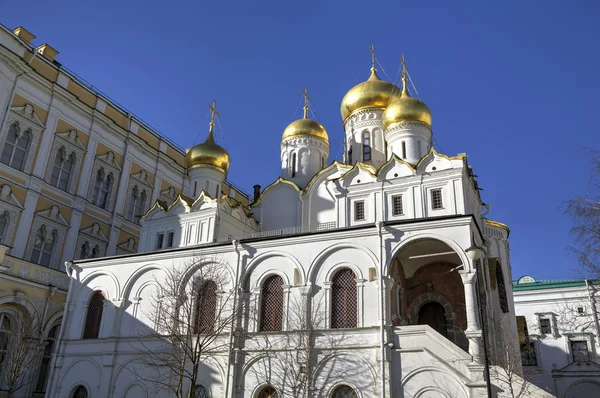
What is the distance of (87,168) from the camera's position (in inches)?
1111

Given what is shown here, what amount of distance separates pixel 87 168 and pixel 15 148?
4.08 metres

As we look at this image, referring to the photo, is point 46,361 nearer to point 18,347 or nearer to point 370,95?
A: point 18,347

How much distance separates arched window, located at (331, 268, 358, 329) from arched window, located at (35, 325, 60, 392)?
13.8 meters

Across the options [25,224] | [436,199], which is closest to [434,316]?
[436,199]

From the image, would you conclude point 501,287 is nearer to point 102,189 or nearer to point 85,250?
point 85,250

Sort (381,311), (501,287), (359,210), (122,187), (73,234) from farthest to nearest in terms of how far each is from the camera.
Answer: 1. (122,187)
2. (73,234)
3. (501,287)
4. (359,210)
5. (381,311)

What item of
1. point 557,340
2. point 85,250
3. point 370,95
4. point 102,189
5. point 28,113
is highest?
point 370,95

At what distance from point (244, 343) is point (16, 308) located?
10.9 metres

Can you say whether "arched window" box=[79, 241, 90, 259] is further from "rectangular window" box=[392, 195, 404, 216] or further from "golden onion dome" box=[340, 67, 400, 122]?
"rectangular window" box=[392, 195, 404, 216]

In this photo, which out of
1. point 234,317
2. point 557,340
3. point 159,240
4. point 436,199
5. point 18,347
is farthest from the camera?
point 557,340

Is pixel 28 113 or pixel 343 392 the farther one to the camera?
pixel 28 113

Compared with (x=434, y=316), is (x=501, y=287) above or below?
above

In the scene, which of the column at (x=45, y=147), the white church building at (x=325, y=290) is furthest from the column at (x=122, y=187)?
the column at (x=45, y=147)

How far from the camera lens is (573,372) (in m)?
31.7
